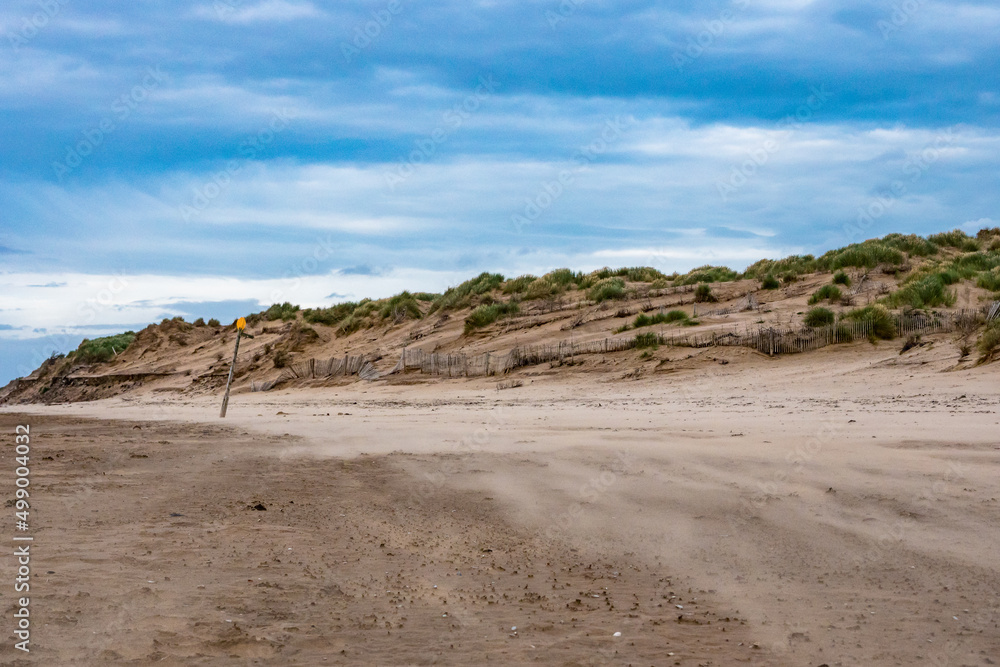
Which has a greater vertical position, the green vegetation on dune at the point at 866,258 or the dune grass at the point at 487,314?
the green vegetation on dune at the point at 866,258

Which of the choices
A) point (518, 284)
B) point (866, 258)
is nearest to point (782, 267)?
point (866, 258)

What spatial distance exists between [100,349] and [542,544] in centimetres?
3418

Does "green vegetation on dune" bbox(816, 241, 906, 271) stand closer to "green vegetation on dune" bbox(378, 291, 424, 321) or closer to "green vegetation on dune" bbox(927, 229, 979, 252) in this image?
"green vegetation on dune" bbox(927, 229, 979, 252)

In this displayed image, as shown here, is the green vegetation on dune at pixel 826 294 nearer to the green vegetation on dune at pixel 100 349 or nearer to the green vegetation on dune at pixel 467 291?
the green vegetation on dune at pixel 467 291

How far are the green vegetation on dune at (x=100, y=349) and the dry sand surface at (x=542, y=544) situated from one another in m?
27.1

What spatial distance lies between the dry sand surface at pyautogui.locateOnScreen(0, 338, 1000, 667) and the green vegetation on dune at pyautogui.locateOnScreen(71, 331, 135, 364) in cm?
2708

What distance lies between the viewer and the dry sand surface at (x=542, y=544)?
13.0ft

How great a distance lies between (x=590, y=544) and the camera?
550cm

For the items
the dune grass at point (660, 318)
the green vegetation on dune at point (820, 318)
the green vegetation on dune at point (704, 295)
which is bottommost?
the green vegetation on dune at point (820, 318)

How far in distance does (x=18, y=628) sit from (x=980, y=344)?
472 inches

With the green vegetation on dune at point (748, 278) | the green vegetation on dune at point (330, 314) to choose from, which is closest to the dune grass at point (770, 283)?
the green vegetation on dune at point (748, 278)

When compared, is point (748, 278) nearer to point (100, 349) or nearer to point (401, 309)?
point (401, 309)

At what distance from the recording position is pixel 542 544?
5539mm

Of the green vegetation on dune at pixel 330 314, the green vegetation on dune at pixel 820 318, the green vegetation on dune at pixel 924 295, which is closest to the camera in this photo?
the green vegetation on dune at pixel 820 318
